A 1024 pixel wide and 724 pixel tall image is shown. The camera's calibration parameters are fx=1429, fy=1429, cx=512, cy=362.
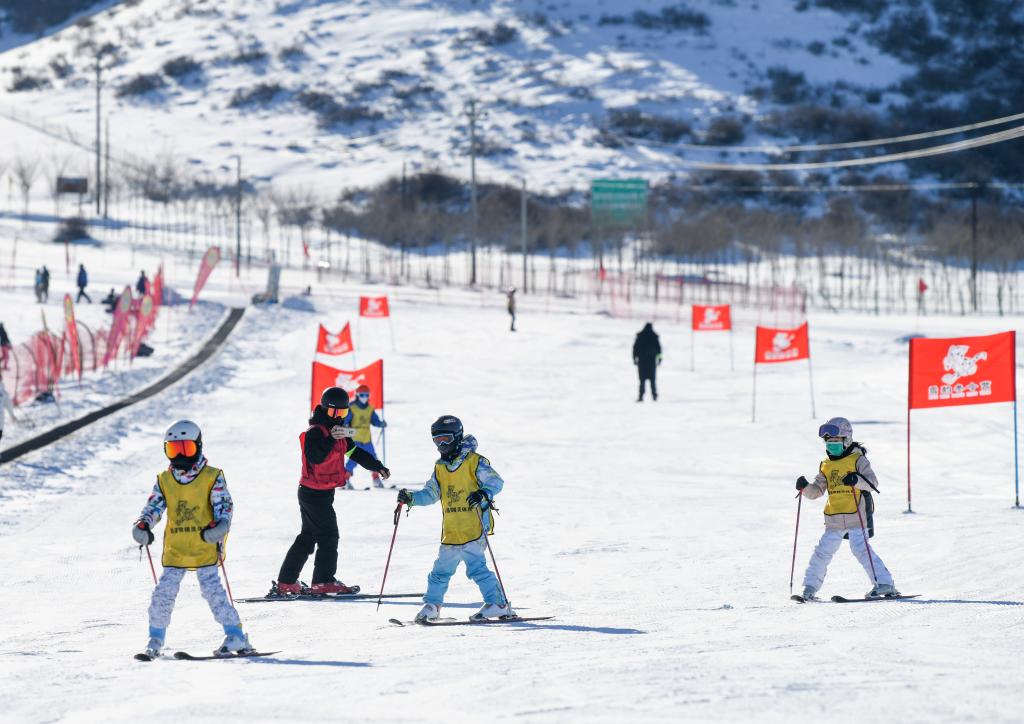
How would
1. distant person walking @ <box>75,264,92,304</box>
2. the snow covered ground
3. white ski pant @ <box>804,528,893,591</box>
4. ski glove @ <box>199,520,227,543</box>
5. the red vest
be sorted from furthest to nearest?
distant person walking @ <box>75,264,92,304</box> → the red vest → white ski pant @ <box>804,528,893,591</box> → ski glove @ <box>199,520,227,543</box> → the snow covered ground

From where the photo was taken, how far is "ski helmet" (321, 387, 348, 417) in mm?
10797

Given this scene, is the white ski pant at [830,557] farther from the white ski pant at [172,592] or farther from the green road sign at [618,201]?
the green road sign at [618,201]

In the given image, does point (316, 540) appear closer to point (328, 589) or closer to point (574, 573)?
point (328, 589)

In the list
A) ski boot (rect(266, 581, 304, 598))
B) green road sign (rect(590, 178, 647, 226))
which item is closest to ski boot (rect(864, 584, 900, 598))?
ski boot (rect(266, 581, 304, 598))

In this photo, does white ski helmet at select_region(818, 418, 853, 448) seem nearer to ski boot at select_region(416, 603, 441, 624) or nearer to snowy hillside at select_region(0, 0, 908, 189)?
ski boot at select_region(416, 603, 441, 624)

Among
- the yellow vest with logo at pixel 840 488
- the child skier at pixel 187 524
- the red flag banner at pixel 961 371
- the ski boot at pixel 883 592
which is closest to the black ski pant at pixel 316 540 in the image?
the child skier at pixel 187 524

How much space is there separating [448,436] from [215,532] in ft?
5.82

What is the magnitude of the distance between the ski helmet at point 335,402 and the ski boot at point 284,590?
1369 millimetres

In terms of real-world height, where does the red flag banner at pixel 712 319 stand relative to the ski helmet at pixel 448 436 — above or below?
above

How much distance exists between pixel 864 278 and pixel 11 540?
8220 centimetres

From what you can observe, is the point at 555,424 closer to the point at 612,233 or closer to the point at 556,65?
the point at 612,233

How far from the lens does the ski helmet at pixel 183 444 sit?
842 cm

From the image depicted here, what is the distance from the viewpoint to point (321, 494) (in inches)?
433

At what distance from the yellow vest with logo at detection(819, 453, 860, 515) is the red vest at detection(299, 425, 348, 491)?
3.62 m
